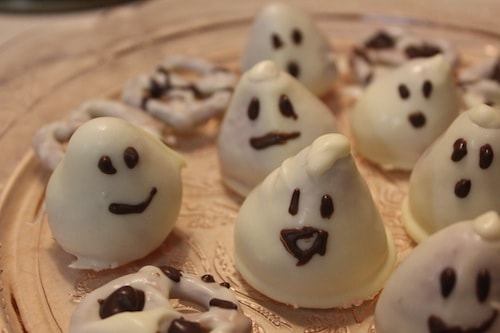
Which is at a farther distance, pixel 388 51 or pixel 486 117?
pixel 388 51

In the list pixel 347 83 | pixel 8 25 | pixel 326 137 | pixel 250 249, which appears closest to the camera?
pixel 326 137

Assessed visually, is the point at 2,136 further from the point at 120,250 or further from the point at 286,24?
the point at 286,24

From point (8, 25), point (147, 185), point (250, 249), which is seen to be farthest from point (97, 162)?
point (8, 25)

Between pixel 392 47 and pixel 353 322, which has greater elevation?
pixel 392 47

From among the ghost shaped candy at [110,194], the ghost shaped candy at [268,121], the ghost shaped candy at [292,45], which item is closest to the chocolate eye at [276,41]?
the ghost shaped candy at [292,45]

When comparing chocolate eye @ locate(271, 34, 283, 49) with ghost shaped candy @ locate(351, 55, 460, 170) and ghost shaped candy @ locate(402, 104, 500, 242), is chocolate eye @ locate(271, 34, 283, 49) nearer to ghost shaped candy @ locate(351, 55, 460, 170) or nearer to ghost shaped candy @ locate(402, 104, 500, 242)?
ghost shaped candy @ locate(351, 55, 460, 170)

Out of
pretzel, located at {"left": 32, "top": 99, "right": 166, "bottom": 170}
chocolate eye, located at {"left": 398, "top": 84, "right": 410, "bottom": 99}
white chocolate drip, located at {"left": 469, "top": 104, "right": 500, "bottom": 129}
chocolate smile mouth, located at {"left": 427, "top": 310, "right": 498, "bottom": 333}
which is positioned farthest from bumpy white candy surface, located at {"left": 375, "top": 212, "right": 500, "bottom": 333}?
pretzel, located at {"left": 32, "top": 99, "right": 166, "bottom": 170}

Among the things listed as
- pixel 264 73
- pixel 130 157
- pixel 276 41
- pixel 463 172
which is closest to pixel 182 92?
pixel 276 41

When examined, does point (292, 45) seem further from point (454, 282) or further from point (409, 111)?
point (454, 282)

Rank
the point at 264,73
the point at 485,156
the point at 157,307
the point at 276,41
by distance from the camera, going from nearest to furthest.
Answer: the point at 157,307 → the point at 485,156 → the point at 264,73 → the point at 276,41
